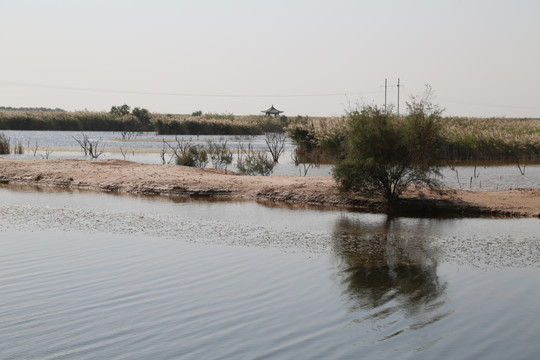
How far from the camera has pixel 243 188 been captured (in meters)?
25.5

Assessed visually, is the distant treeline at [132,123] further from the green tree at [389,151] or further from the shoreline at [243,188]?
the green tree at [389,151]

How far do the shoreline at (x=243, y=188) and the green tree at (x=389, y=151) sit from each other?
2.21 ft

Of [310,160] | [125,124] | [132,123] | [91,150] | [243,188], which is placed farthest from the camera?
[132,123]

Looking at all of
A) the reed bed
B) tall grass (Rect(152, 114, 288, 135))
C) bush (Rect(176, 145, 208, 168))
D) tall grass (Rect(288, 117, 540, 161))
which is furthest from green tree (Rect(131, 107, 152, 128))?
bush (Rect(176, 145, 208, 168))

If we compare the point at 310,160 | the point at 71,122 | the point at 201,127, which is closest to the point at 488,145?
the point at 310,160

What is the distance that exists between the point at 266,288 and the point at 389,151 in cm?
1088

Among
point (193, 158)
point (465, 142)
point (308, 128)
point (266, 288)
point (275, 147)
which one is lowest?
point (266, 288)

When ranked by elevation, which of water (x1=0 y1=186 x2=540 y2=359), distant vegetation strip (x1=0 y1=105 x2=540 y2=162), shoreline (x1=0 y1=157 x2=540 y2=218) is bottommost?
water (x1=0 y1=186 x2=540 y2=359)

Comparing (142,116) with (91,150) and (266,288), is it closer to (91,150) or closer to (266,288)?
(91,150)

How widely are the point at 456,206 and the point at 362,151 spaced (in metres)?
3.25

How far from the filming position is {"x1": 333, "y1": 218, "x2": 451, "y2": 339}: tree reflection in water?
1023 cm

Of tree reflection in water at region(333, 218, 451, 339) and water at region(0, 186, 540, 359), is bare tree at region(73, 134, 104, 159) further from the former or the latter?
tree reflection in water at region(333, 218, 451, 339)

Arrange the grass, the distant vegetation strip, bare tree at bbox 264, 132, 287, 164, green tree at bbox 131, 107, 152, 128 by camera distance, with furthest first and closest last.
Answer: green tree at bbox 131, 107, 152, 128 < the grass < bare tree at bbox 264, 132, 287, 164 < the distant vegetation strip

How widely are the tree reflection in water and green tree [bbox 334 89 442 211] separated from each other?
3.16 m
